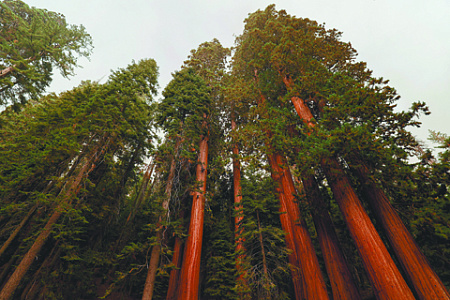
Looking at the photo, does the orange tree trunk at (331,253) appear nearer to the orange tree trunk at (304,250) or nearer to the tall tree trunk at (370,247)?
the orange tree trunk at (304,250)

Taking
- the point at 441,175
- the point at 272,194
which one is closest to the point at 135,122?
the point at 272,194

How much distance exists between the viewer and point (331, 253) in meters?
4.57

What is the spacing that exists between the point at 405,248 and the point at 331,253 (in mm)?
1880

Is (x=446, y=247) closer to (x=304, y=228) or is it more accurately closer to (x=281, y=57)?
(x=304, y=228)

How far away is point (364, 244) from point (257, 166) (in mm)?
3528

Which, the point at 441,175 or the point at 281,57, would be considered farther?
the point at 281,57

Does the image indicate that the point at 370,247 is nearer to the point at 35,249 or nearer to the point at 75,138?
the point at 35,249

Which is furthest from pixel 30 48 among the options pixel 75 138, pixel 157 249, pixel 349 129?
pixel 349 129

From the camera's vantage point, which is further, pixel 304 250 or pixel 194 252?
pixel 194 252

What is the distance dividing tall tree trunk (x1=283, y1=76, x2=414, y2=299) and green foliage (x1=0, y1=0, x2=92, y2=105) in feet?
37.3

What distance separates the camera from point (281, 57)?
6.33m

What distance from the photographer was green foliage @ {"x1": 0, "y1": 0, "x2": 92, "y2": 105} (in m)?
6.64

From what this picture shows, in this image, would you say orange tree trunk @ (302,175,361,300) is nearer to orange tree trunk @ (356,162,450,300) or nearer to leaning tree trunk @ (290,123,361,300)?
leaning tree trunk @ (290,123,361,300)

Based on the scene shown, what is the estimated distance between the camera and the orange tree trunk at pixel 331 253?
3.99 m
